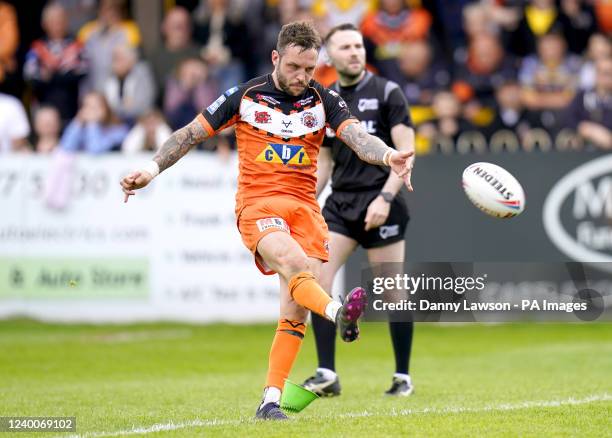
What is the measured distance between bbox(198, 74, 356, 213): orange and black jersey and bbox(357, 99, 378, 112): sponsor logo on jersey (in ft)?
5.84

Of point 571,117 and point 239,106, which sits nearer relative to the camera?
point 239,106

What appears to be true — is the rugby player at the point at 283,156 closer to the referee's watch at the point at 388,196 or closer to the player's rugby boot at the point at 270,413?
the player's rugby boot at the point at 270,413

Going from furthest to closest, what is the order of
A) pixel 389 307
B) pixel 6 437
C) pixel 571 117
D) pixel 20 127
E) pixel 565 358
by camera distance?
pixel 20 127, pixel 571 117, pixel 565 358, pixel 389 307, pixel 6 437

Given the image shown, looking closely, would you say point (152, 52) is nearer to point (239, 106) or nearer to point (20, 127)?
point (20, 127)

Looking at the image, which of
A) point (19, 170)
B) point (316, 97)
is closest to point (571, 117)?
point (19, 170)

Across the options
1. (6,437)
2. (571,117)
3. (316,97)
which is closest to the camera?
(6,437)

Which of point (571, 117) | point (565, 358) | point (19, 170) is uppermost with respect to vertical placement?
point (571, 117)

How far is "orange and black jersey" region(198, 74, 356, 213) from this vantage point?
7410mm

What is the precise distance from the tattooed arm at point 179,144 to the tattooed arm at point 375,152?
93 centimetres

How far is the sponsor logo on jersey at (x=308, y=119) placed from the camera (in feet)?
24.5

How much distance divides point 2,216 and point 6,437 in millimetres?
8881

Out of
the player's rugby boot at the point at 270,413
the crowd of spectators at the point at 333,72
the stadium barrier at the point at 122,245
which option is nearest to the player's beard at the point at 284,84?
the player's rugby boot at the point at 270,413

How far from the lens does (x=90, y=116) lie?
53.2 ft

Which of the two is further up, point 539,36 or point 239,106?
point 539,36
